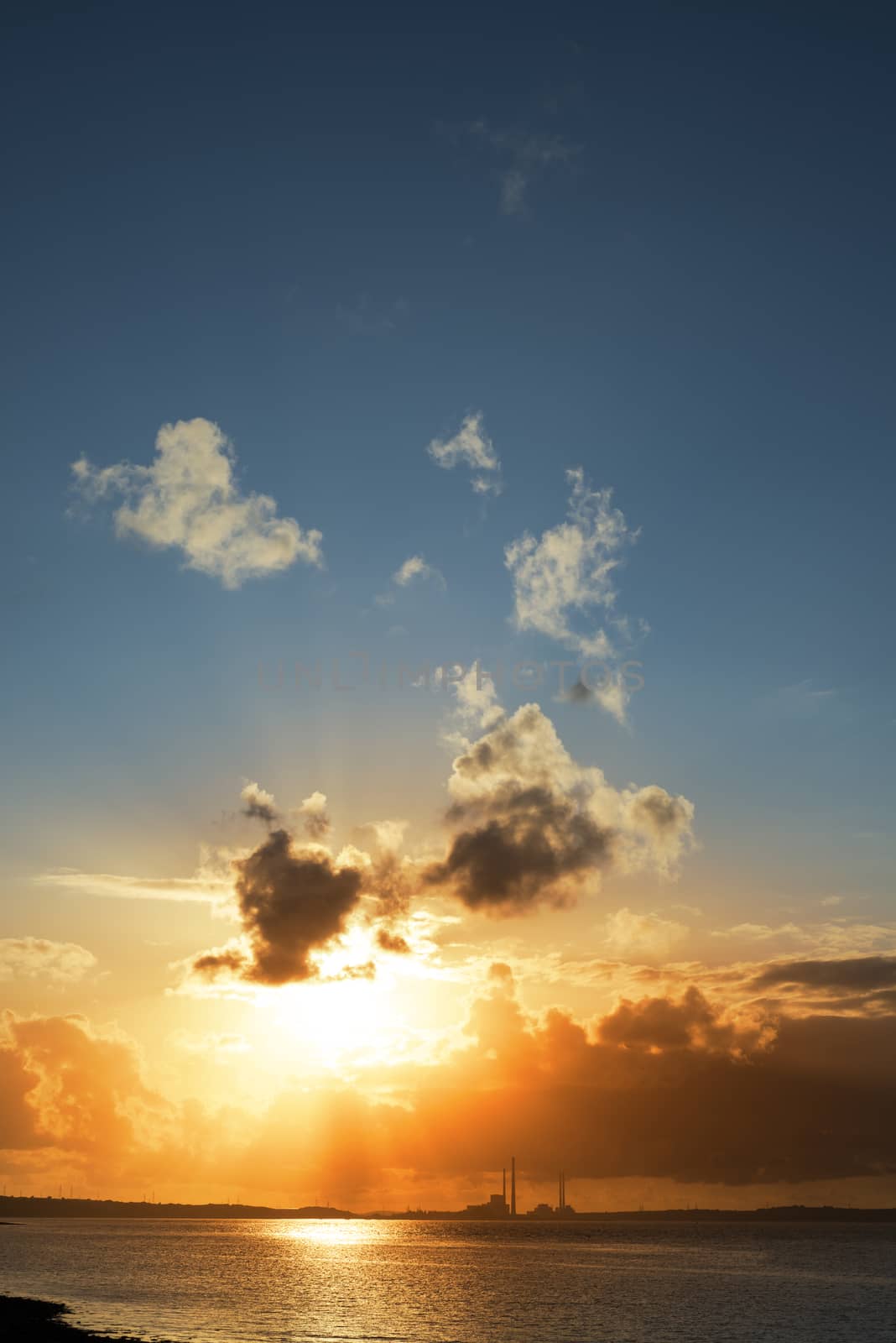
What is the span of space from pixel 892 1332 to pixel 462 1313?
61514 mm

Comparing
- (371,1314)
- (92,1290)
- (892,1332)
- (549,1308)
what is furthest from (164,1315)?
(892,1332)

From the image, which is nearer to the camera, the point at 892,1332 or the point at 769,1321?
the point at 892,1332

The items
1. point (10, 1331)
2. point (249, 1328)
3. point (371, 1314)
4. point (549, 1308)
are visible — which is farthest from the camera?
point (549, 1308)

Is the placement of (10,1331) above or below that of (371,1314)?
above

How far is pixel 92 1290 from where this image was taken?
605 ft

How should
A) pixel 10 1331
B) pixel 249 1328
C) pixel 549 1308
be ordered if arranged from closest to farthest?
1. pixel 10 1331
2. pixel 249 1328
3. pixel 549 1308

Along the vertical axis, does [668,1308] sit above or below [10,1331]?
below

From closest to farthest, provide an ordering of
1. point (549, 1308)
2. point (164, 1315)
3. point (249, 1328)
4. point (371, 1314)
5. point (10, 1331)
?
point (10, 1331) → point (249, 1328) → point (164, 1315) → point (371, 1314) → point (549, 1308)

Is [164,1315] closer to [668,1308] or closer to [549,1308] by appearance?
[549,1308]

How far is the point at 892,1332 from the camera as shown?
15412 centimetres

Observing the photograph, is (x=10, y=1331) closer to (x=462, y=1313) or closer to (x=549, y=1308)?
(x=462, y=1313)

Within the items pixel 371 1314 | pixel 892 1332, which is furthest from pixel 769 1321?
pixel 371 1314

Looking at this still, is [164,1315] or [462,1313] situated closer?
[164,1315]

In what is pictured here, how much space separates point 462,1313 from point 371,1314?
14.7 metres
